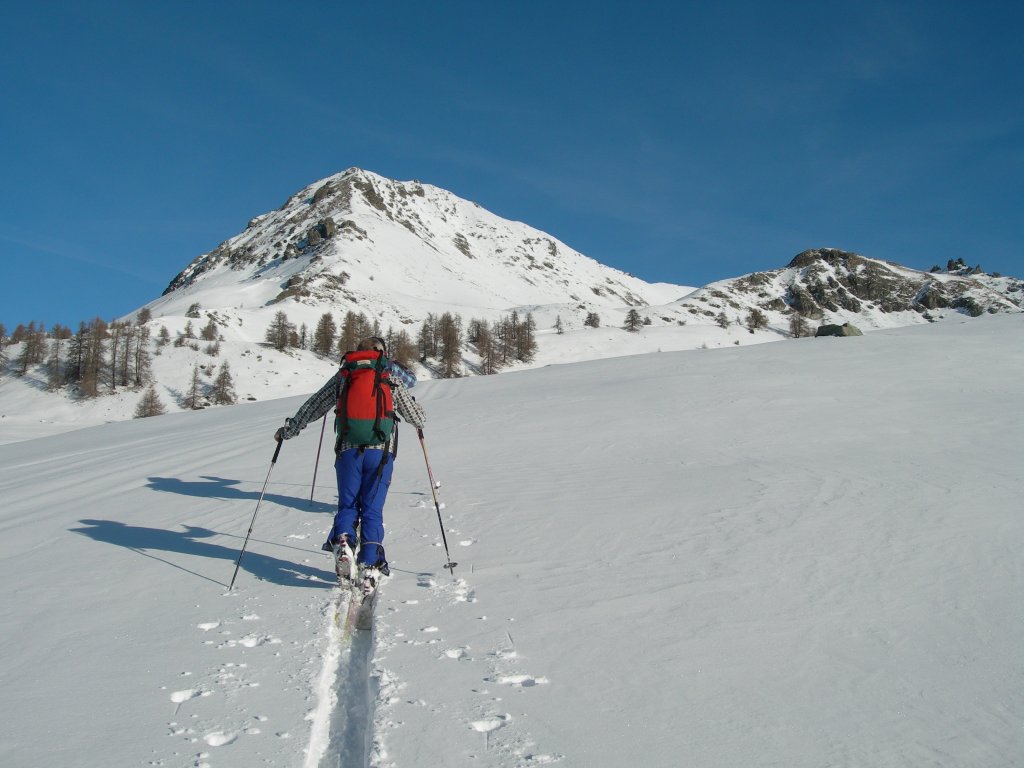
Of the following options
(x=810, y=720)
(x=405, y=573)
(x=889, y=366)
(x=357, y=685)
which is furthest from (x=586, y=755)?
(x=889, y=366)

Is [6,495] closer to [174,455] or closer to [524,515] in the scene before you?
[174,455]

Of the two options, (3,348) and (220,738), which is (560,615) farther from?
(3,348)

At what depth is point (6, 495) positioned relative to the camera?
36.0 feet

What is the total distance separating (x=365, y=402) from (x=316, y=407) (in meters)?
0.85

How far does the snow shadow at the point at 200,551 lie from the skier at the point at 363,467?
0.52 metres

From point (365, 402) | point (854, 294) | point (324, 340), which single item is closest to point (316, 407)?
point (365, 402)

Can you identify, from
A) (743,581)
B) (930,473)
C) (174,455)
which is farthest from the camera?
(174,455)

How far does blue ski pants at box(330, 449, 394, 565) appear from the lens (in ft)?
18.2

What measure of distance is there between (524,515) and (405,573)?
211 centimetres

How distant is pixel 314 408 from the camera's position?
641 centimetres

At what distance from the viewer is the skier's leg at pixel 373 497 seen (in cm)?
553

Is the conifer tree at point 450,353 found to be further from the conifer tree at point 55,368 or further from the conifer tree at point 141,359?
the conifer tree at point 55,368

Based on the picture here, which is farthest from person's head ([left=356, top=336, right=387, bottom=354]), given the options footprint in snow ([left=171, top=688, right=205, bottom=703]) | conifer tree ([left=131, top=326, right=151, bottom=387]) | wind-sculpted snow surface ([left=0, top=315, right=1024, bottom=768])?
conifer tree ([left=131, top=326, right=151, bottom=387])

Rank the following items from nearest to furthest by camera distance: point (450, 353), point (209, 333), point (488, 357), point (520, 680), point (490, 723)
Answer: point (490, 723)
point (520, 680)
point (209, 333)
point (488, 357)
point (450, 353)
